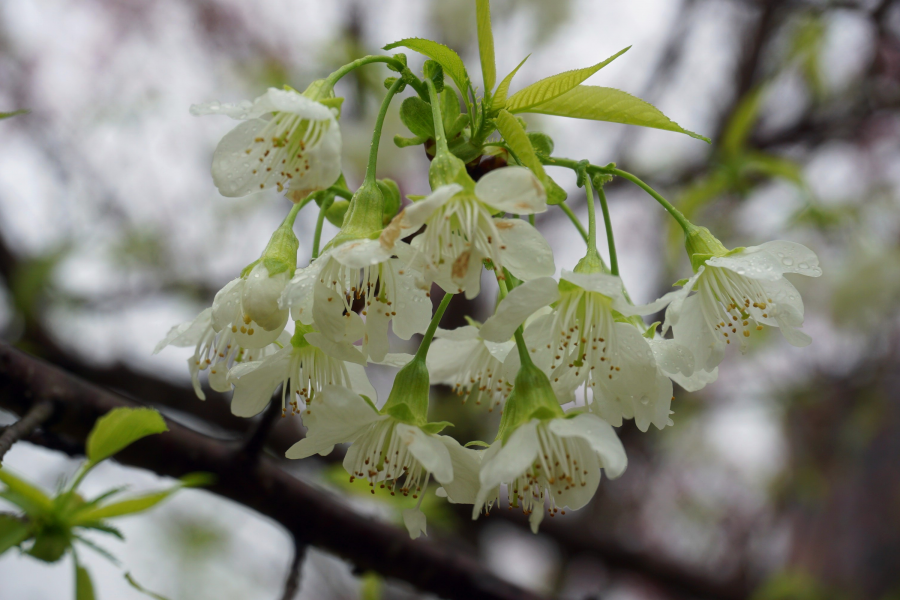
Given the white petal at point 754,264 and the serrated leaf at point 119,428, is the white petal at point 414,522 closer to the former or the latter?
the serrated leaf at point 119,428

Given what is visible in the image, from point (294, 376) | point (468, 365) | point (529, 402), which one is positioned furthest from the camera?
point (468, 365)

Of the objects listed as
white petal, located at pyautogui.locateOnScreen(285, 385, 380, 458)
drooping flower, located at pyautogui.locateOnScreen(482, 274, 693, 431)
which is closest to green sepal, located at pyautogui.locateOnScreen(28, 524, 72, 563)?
white petal, located at pyautogui.locateOnScreen(285, 385, 380, 458)

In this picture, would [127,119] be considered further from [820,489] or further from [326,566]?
[820,489]

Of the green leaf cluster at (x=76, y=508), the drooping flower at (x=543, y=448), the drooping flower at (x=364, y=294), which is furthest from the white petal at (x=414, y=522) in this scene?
the green leaf cluster at (x=76, y=508)

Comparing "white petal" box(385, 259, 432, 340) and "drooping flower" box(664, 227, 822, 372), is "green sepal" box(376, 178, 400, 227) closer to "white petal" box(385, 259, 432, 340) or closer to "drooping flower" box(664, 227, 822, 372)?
"white petal" box(385, 259, 432, 340)

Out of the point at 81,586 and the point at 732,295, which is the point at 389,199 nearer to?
the point at 732,295

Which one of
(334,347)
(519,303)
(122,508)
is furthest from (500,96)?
(122,508)
